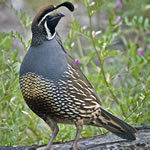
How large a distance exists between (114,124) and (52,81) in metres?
0.66

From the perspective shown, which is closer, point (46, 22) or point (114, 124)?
point (46, 22)

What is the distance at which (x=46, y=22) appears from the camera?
3.35m

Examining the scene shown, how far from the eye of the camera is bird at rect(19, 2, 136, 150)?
3.33 metres

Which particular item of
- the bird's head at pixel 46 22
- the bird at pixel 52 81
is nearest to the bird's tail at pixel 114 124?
the bird at pixel 52 81

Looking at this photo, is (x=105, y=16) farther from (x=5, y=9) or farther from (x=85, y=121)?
(x=85, y=121)

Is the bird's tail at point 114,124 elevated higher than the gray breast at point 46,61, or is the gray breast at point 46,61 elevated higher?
the gray breast at point 46,61

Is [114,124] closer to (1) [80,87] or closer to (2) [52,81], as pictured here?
(1) [80,87]

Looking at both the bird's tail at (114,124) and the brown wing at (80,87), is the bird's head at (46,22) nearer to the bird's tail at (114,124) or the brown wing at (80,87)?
the brown wing at (80,87)

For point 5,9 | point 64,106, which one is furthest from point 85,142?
point 5,9

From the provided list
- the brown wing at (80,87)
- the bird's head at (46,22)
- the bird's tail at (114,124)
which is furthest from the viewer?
the bird's tail at (114,124)

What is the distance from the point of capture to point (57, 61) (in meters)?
3.40

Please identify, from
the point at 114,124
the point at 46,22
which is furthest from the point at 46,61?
the point at 114,124

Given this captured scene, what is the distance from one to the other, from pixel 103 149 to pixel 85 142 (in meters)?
0.28

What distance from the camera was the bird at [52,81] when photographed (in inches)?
131
